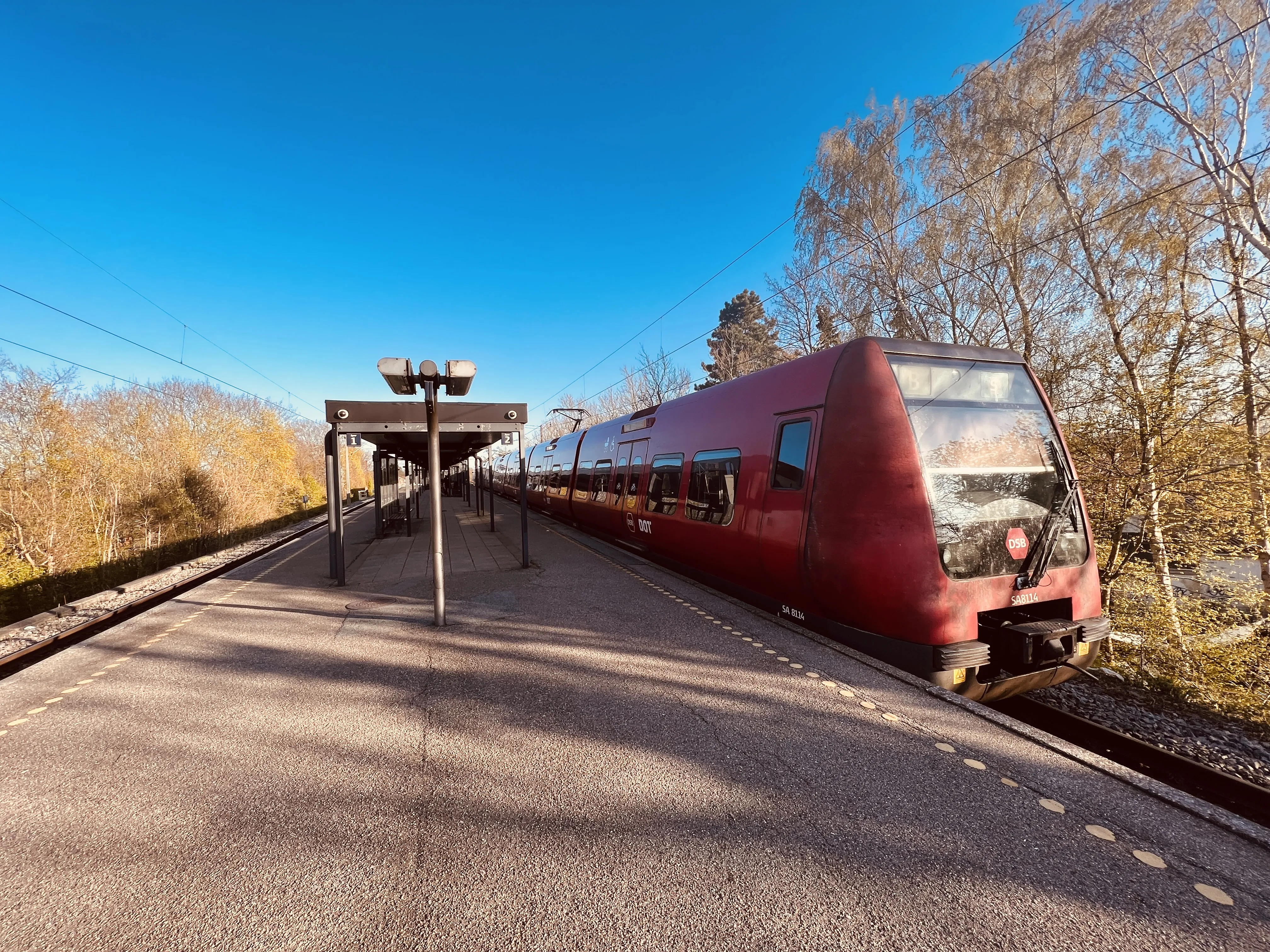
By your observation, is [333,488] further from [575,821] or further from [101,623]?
[575,821]

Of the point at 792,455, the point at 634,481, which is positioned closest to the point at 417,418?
the point at 634,481

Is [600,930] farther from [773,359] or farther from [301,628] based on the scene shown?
[773,359]

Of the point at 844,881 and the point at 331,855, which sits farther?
the point at 331,855

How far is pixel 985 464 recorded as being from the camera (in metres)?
4.23

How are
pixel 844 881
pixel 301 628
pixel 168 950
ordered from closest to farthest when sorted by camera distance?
pixel 168 950 → pixel 844 881 → pixel 301 628

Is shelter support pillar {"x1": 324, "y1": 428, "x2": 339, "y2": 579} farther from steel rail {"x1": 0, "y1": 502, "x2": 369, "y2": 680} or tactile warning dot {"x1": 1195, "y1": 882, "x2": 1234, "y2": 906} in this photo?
tactile warning dot {"x1": 1195, "y1": 882, "x2": 1234, "y2": 906}

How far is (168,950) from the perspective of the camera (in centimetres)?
182

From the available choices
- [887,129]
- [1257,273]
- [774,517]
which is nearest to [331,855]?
[774,517]

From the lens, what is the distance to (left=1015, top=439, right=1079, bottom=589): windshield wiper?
411cm

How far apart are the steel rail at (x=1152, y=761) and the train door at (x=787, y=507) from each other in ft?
7.19

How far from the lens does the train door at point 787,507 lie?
4.82m

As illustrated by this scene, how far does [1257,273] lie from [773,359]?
588 inches

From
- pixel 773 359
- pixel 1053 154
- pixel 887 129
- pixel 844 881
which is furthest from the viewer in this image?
pixel 773 359

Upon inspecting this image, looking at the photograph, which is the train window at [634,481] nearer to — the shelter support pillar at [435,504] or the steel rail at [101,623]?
the shelter support pillar at [435,504]
